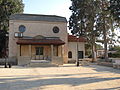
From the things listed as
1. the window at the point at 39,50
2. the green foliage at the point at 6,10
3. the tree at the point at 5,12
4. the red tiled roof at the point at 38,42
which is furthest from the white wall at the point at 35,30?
the green foliage at the point at 6,10

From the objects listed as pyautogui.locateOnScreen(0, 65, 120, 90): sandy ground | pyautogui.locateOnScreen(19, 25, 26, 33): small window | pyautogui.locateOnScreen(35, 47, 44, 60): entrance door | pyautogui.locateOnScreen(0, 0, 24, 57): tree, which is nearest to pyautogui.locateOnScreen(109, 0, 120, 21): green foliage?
pyautogui.locateOnScreen(0, 65, 120, 90): sandy ground

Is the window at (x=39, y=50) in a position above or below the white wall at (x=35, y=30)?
below

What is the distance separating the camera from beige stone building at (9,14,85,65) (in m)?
33.8

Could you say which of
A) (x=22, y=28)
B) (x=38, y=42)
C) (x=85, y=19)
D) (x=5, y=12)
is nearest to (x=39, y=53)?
(x=38, y=42)

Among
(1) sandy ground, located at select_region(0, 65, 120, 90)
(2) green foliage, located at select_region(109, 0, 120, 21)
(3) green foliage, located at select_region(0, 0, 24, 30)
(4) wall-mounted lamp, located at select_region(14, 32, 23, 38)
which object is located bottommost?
(1) sandy ground, located at select_region(0, 65, 120, 90)

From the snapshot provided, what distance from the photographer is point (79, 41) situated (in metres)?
38.6

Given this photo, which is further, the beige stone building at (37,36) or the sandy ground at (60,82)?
the beige stone building at (37,36)

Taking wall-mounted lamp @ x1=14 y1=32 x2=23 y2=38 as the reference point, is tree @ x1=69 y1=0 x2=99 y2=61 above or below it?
above

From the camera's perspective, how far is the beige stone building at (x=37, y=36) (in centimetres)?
3381

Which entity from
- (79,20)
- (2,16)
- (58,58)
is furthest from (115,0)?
(2,16)

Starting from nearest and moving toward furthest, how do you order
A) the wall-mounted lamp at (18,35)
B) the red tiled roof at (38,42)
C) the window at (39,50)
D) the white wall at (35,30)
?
the red tiled roof at (38,42), the wall-mounted lamp at (18,35), the white wall at (35,30), the window at (39,50)

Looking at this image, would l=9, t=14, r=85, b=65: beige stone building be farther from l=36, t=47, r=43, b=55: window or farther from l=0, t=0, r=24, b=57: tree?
l=0, t=0, r=24, b=57: tree

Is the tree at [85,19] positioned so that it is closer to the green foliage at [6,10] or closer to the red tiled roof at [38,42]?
the red tiled roof at [38,42]

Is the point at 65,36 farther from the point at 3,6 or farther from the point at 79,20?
the point at 3,6
